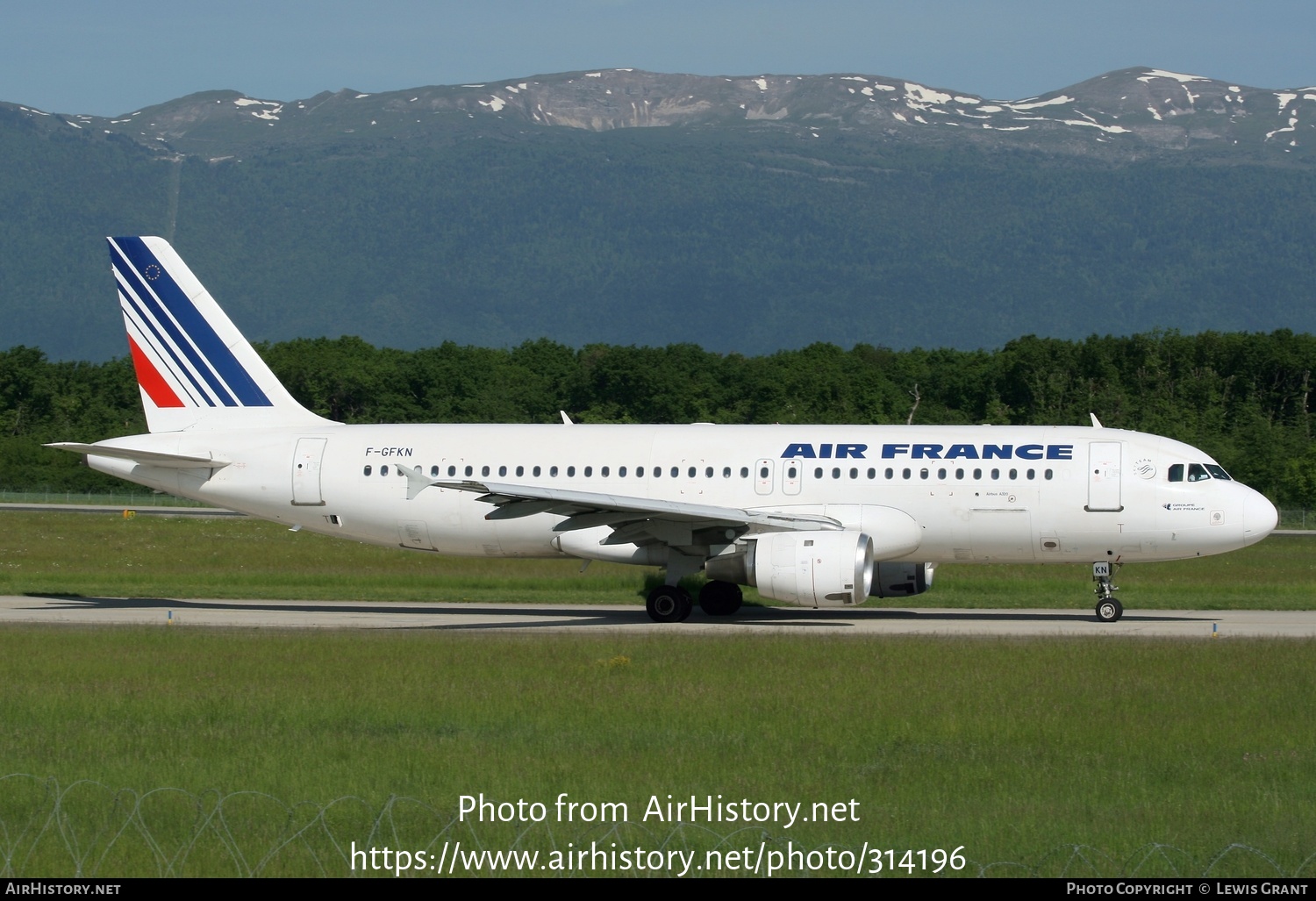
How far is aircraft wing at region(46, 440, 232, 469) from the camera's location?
29922mm

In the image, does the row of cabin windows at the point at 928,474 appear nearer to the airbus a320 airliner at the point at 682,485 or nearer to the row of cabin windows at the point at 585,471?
the airbus a320 airliner at the point at 682,485

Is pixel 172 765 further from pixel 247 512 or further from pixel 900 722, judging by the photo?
pixel 247 512

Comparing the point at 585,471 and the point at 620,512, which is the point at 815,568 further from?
the point at 585,471

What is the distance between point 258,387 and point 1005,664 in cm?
1732

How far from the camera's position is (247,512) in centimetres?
3133

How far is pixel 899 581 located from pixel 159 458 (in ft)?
47.8

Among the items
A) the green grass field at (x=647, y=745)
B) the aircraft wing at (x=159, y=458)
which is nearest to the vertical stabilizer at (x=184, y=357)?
the aircraft wing at (x=159, y=458)

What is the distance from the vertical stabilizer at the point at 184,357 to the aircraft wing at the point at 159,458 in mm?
1220

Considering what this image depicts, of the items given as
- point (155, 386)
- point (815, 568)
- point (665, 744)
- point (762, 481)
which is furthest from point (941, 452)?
point (155, 386)

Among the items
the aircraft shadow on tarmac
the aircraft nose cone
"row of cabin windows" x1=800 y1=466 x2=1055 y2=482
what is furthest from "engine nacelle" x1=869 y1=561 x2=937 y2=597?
the aircraft nose cone

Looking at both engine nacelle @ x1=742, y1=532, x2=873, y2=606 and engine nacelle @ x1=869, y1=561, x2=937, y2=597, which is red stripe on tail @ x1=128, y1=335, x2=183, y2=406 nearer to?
engine nacelle @ x1=742, y1=532, x2=873, y2=606

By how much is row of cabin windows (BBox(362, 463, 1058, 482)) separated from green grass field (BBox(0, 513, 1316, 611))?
4.31 metres

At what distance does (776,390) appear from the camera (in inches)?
3844
